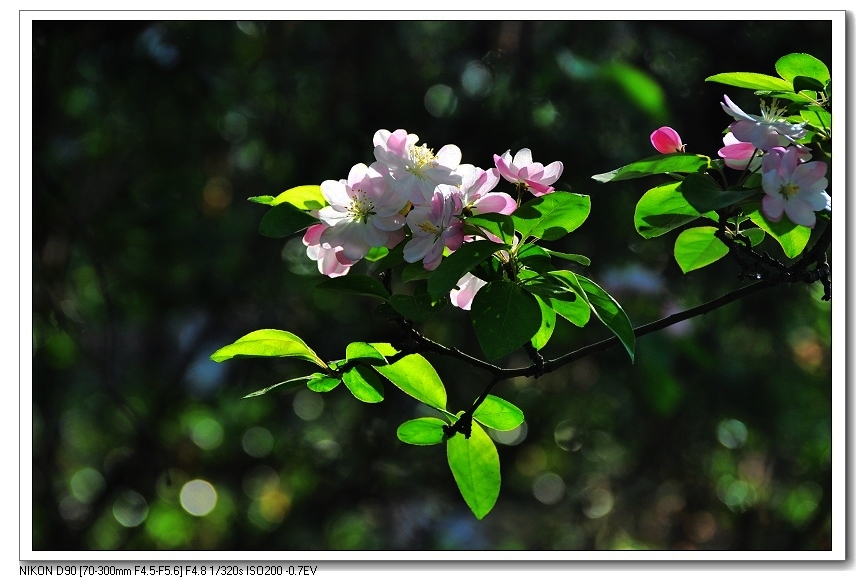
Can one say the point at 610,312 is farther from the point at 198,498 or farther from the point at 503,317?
the point at 198,498

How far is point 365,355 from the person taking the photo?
60cm

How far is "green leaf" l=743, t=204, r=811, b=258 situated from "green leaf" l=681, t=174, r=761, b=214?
51 mm

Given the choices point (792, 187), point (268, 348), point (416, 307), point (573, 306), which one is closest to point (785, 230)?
point (792, 187)

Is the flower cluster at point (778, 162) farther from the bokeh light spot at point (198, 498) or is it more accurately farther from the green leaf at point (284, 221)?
the bokeh light spot at point (198, 498)

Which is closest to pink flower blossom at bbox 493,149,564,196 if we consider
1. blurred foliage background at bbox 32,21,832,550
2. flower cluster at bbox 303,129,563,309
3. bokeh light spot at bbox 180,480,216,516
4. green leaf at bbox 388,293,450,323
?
flower cluster at bbox 303,129,563,309

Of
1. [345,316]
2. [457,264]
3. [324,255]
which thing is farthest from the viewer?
[345,316]

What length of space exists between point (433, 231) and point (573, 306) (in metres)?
0.11

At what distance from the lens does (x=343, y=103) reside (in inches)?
88.4

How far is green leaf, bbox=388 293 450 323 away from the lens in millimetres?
549

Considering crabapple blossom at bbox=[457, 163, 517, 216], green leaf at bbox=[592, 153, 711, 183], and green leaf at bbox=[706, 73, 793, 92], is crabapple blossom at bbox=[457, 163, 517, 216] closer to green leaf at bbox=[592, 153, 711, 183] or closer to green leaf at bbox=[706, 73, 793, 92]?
green leaf at bbox=[592, 153, 711, 183]

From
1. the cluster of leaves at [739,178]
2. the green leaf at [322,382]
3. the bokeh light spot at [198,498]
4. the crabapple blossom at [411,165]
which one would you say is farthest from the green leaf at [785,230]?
the bokeh light spot at [198,498]
